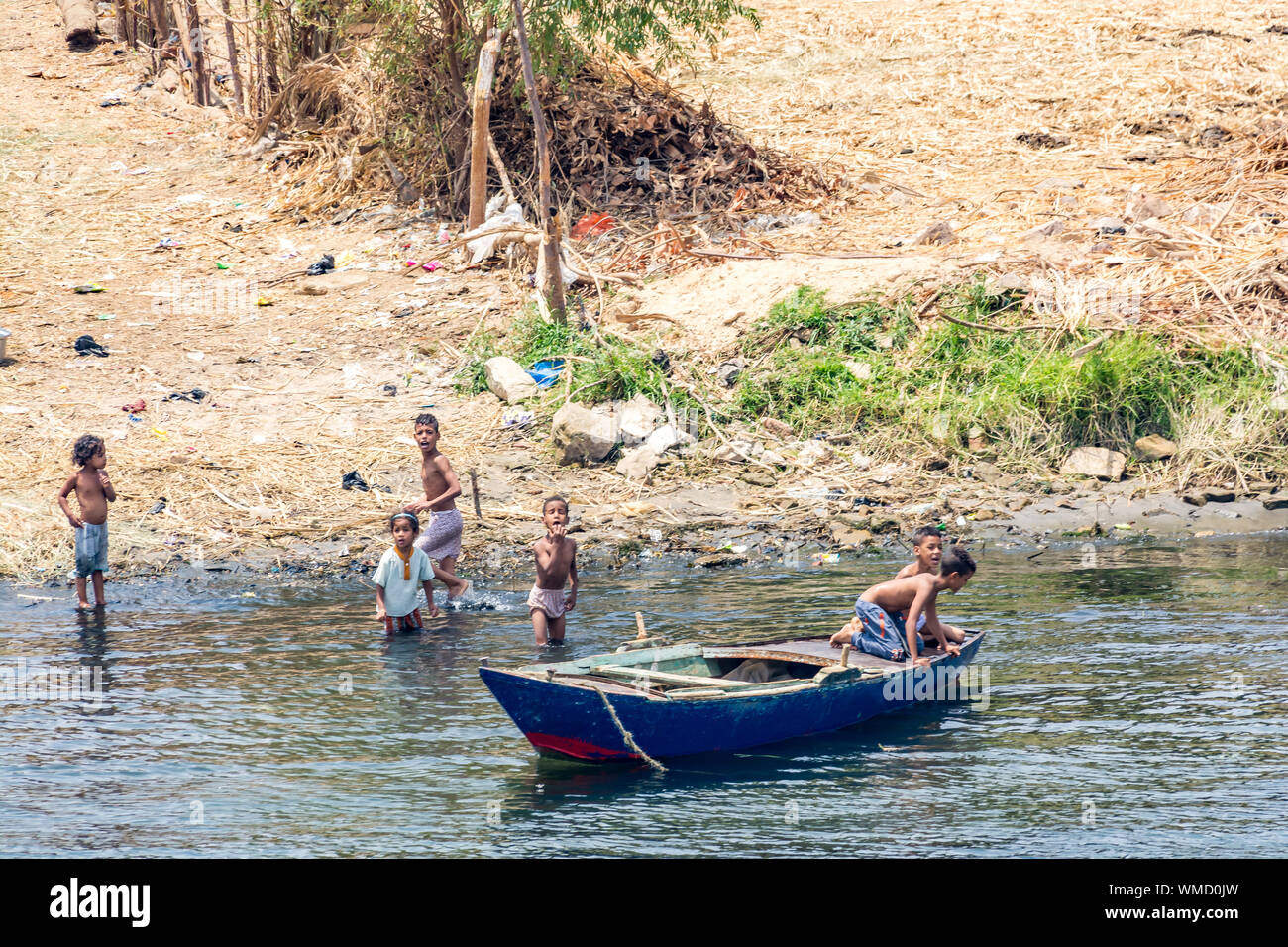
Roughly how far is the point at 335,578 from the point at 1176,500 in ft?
23.1

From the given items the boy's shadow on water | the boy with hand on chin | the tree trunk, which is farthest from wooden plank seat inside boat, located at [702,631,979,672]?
the tree trunk

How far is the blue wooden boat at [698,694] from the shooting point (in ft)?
22.3

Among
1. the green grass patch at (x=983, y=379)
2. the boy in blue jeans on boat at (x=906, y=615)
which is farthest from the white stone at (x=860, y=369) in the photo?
the boy in blue jeans on boat at (x=906, y=615)

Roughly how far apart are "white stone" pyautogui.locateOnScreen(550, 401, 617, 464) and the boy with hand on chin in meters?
3.28

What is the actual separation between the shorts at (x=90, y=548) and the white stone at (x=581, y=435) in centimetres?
400

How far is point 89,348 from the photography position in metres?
14.2

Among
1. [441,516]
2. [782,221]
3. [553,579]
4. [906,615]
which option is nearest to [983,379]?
[782,221]

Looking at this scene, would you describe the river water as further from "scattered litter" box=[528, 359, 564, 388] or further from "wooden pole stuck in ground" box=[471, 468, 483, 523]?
"scattered litter" box=[528, 359, 564, 388]

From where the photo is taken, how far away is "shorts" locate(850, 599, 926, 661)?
26.5ft

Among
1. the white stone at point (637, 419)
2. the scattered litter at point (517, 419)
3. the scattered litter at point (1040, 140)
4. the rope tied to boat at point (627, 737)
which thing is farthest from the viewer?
the scattered litter at point (1040, 140)

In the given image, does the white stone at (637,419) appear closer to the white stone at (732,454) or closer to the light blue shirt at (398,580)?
the white stone at (732,454)

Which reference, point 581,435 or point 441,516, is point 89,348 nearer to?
point 581,435

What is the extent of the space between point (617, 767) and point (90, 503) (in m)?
4.79
